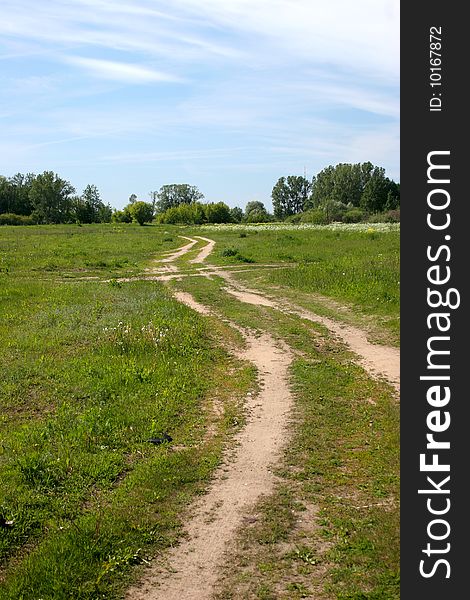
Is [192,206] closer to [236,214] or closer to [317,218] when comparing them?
[236,214]

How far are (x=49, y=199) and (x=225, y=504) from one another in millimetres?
113759

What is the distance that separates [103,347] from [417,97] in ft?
32.5

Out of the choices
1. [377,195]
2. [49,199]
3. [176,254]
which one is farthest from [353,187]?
[176,254]

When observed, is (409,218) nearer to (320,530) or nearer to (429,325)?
(429,325)

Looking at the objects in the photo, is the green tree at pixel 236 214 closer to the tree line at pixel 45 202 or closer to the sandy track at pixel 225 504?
the tree line at pixel 45 202

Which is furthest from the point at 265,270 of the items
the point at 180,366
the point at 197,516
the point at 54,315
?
the point at 197,516

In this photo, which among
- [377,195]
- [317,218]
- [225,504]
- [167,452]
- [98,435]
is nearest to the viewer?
[225,504]

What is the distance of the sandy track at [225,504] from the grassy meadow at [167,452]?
0.53ft

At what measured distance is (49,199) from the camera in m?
113

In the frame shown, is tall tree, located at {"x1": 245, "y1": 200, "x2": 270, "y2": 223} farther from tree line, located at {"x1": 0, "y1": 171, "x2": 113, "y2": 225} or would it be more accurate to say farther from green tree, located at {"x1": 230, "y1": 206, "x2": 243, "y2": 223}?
tree line, located at {"x1": 0, "y1": 171, "x2": 113, "y2": 225}

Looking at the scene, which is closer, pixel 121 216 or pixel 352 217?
pixel 352 217

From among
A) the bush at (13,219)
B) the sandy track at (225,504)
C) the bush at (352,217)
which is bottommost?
the sandy track at (225,504)

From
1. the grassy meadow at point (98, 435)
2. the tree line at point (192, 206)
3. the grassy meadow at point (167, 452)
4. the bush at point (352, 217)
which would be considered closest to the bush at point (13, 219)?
the tree line at point (192, 206)

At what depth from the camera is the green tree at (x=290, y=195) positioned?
139625 mm
